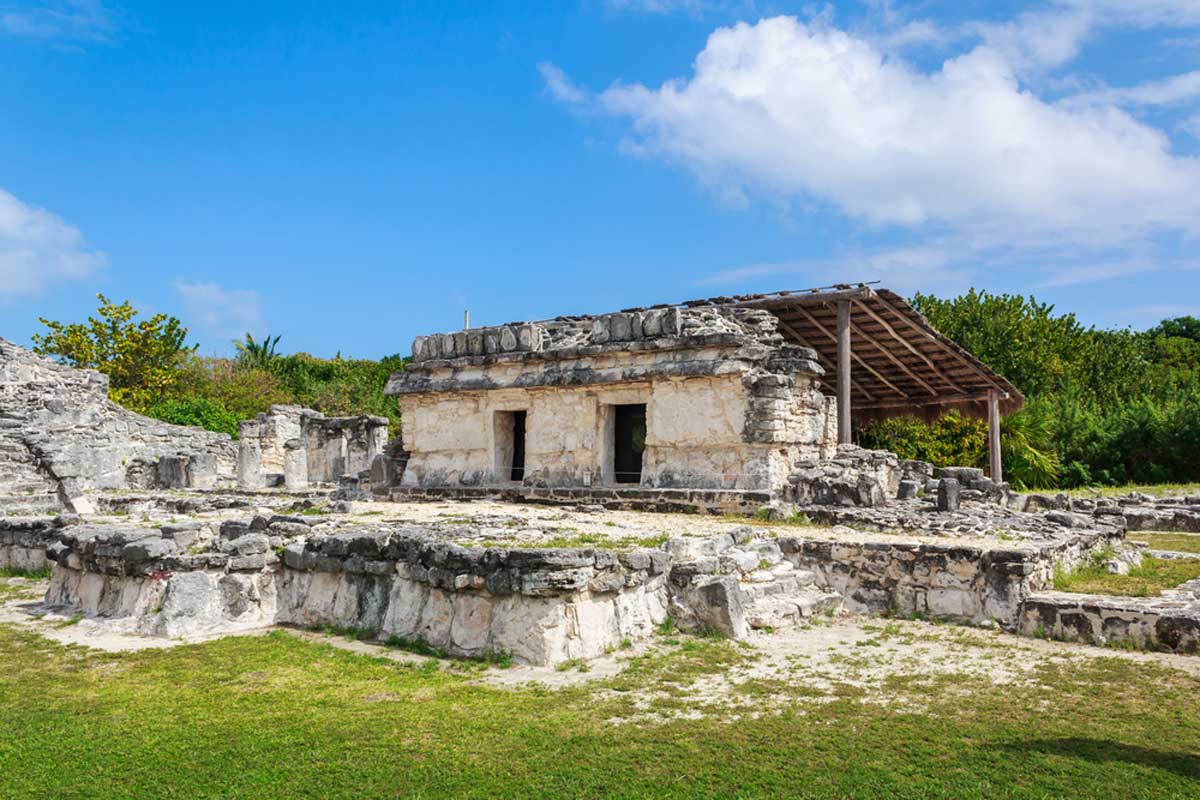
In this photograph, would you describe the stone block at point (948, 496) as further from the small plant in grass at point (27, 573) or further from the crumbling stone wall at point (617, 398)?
the small plant in grass at point (27, 573)

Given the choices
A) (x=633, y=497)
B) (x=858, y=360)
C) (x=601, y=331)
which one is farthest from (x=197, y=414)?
(x=858, y=360)

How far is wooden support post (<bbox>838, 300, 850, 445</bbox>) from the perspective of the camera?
1248cm

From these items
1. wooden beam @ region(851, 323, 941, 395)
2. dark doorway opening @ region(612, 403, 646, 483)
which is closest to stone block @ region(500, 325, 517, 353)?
dark doorway opening @ region(612, 403, 646, 483)

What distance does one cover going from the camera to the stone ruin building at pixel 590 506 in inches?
262

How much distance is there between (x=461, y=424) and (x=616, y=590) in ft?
27.7

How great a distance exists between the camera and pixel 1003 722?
4.79m

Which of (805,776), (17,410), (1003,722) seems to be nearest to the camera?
(805,776)

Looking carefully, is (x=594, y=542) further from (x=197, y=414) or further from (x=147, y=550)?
(x=197, y=414)

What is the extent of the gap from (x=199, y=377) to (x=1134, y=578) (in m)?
34.1

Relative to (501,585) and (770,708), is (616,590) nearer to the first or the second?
(501,585)

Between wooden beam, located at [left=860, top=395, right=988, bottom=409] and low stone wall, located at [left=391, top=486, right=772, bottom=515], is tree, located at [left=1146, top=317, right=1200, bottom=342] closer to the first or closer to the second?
wooden beam, located at [left=860, top=395, right=988, bottom=409]

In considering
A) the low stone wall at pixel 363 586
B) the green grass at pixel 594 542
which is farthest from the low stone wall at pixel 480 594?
the green grass at pixel 594 542

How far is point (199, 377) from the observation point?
35.2 meters

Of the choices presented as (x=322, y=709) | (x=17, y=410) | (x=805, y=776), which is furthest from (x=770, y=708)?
(x=17, y=410)
